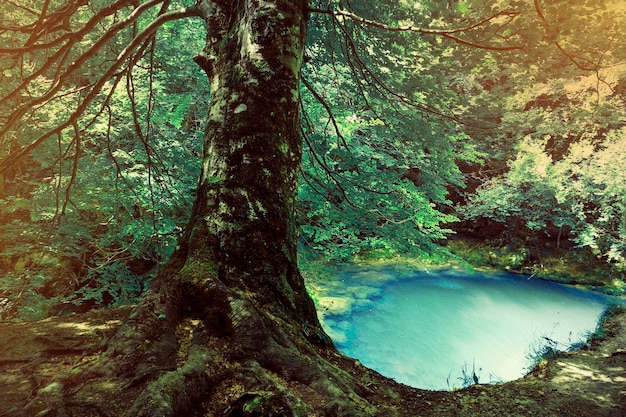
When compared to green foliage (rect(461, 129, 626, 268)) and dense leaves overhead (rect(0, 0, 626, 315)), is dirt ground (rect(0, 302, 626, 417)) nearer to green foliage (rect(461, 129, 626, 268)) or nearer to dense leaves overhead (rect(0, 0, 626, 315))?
dense leaves overhead (rect(0, 0, 626, 315))

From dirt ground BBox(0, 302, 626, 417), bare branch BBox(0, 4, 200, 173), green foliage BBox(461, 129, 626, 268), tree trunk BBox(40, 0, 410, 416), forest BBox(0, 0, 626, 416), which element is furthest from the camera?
green foliage BBox(461, 129, 626, 268)

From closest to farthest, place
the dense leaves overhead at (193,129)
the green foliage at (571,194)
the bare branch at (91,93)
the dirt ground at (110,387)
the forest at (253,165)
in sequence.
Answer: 1. the dirt ground at (110,387)
2. the forest at (253,165)
3. the bare branch at (91,93)
4. the dense leaves overhead at (193,129)
5. the green foliage at (571,194)

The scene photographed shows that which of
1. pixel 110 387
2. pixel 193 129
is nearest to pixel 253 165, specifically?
pixel 110 387

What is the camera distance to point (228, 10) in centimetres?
238

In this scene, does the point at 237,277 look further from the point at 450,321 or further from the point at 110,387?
the point at 450,321

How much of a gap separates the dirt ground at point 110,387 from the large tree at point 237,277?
0.14 ft

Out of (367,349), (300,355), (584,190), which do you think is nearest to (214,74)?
(300,355)

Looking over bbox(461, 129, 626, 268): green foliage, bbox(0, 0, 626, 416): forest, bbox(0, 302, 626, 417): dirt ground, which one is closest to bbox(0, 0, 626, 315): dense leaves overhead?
bbox(0, 0, 626, 416): forest

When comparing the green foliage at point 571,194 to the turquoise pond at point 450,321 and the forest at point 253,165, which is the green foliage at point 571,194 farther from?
the turquoise pond at point 450,321

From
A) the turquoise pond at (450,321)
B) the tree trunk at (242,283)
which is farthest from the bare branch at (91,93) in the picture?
the turquoise pond at (450,321)

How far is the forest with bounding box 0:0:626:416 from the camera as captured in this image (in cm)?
164

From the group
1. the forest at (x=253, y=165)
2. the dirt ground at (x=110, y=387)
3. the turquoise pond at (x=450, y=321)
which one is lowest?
the turquoise pond at (x=450, y=321)

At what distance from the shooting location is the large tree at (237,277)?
137 cm

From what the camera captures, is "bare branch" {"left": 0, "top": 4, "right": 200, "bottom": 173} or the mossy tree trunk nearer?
the mossy tree trunk
